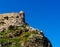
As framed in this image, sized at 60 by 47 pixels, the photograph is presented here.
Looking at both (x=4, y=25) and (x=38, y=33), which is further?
(x=4, y=25)

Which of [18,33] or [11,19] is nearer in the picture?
[18,33]

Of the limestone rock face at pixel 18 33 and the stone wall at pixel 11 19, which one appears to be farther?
the stone wall at pixel 11 19

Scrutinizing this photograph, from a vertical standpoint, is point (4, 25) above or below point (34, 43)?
above

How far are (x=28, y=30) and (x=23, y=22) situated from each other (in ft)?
30.7

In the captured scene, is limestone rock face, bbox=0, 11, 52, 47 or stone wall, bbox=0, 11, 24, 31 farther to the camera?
stone wall, bbox=0, 11, 24, 31

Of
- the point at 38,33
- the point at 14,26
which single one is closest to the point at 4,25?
the point at 14,26

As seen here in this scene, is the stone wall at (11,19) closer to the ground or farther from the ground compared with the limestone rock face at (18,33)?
farther from the ground

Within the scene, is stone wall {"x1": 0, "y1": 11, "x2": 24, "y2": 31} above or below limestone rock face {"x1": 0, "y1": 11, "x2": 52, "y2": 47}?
above

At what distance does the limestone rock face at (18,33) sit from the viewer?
157625mm

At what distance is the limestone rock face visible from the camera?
158 meters

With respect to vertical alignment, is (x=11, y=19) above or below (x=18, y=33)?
above

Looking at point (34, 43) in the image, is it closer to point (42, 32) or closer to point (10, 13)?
point (42, 32)

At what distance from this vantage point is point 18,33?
166 metres

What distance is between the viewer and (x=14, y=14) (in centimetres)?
17525
